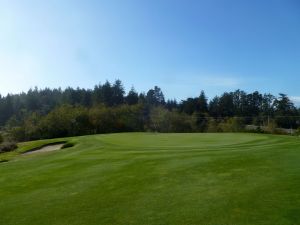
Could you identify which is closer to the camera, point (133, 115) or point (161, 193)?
point (161, 193)

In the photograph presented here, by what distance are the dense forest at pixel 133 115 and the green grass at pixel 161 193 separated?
39927 mm

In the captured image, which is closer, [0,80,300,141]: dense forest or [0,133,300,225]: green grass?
[0,133,300,225]: green grass

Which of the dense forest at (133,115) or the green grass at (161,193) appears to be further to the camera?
the dense forest at (133,115)

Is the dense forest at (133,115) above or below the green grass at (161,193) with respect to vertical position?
above

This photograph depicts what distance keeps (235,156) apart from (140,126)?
5549cm

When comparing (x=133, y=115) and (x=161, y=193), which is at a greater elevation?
(x=133, y=115)

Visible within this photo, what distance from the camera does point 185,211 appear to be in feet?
19.4

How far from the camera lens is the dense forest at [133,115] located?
5441 centimetres

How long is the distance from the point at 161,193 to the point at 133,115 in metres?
59.9

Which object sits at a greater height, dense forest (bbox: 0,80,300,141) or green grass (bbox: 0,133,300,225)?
dense forest (bbox: 0,80,300,141)

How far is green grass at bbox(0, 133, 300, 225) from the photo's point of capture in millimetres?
5723

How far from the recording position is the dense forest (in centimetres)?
5441

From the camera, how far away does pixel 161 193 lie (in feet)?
23.6

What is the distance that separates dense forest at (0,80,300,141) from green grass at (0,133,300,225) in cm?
3993
